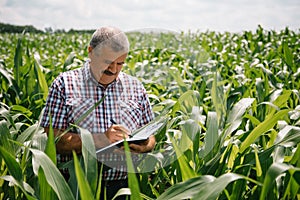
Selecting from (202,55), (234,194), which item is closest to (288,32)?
Answer: (202,55)

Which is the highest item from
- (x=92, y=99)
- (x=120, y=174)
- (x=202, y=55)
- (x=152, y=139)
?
(x=202, y=55)

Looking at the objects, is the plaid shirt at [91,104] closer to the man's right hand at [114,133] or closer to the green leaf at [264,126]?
the man's right hand at [114,133]

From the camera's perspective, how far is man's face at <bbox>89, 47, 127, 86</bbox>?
61.2 inches

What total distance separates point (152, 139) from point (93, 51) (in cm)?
42

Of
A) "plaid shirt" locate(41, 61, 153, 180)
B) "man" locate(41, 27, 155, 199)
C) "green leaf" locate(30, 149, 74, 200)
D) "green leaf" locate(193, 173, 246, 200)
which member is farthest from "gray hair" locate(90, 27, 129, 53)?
"green leaf" locate(193, 173, 246, 200)

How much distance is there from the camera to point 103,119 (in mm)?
1726

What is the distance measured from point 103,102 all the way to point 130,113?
12 centimetres

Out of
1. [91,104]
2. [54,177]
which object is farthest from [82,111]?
[54,177]

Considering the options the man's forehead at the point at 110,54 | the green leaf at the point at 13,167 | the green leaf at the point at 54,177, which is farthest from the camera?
the man's forehead at the point at 110,54

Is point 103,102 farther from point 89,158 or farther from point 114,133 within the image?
point 89,158

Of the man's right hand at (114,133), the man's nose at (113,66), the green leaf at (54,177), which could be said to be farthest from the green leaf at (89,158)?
the man's nose at (113,66)

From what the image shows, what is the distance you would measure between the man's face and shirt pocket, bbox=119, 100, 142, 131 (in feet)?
0.39

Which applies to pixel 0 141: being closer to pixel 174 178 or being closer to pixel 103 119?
pixel 103 119

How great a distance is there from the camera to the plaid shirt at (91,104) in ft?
5.49
